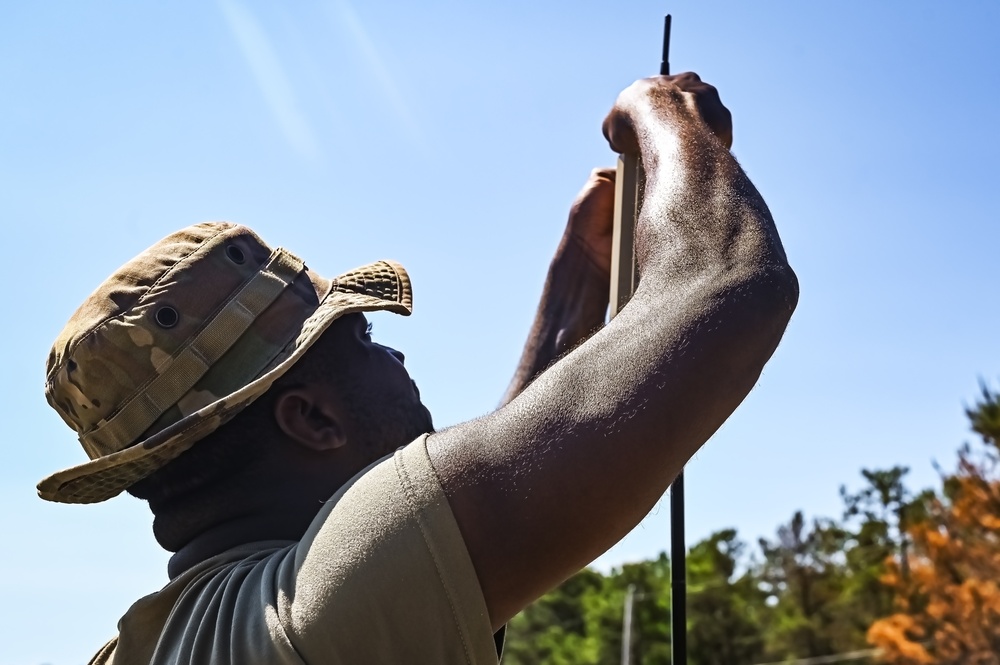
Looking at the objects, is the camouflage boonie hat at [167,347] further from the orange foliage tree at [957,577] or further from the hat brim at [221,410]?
the orange foliage tree at [957,577]

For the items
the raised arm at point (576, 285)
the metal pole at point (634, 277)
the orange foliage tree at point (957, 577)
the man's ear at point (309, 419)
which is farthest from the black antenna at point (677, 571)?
the orange foliage tree at point (957, 577)

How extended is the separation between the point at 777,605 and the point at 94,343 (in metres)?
43.5

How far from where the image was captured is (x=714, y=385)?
163cm

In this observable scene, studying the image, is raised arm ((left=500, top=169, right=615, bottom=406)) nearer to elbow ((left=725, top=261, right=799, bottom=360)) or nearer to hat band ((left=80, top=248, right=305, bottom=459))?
hat band ((left=80, top=248, right=305, bottom=459))

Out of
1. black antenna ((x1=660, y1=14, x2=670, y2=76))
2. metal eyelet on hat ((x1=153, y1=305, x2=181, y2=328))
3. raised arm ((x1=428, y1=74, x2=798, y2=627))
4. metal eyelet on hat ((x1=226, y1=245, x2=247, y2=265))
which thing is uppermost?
black antenna ((x1=660, y1=14, x2=670, y2=76))

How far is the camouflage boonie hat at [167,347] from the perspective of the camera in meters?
2.23

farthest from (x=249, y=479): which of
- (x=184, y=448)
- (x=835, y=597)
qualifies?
(x=835, y=597)

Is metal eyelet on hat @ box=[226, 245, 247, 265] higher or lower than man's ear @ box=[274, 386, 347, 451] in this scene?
higher

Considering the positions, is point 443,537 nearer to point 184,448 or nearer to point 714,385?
point 714,385

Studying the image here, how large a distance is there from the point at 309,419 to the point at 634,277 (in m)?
0.75

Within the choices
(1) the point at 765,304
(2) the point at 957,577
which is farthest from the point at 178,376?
(2) the point at 957,577

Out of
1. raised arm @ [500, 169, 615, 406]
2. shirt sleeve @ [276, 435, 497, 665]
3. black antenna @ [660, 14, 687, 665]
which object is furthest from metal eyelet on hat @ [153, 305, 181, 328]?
black antenna @ [660, 14, 687, 665]

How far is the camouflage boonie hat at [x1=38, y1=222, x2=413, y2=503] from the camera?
2.23m

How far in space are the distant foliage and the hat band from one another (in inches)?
1240
